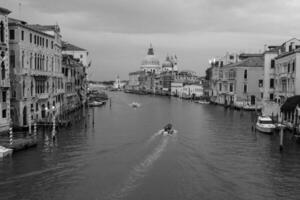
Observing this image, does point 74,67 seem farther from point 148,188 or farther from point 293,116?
point 148,188

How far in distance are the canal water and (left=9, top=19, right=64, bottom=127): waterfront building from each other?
12.2 feet

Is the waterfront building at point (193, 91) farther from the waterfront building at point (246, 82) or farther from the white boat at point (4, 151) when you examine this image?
the white boat at point (4, 151)

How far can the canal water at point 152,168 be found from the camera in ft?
54.9

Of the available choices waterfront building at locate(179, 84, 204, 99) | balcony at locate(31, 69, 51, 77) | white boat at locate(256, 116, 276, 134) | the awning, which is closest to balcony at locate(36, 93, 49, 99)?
balcony at locate(31, 69, 51, 77)

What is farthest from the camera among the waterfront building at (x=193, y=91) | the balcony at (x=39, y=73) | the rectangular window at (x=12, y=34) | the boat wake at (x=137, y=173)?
the waterfront building at (x=193, y=91)

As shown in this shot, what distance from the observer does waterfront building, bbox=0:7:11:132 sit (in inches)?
1102

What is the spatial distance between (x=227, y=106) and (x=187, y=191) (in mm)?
51592

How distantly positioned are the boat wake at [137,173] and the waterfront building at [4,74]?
1065 cm

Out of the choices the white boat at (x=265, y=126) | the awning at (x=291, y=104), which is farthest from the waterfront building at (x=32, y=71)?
the awning at (x=291, y=104)

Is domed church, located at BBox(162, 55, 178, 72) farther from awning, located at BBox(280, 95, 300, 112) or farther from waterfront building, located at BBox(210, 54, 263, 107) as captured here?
awning, located at BBox(280, 95, 300, 112)

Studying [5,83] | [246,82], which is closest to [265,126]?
[5,83]

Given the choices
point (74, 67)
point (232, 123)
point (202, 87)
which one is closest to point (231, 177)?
point (232, 123)

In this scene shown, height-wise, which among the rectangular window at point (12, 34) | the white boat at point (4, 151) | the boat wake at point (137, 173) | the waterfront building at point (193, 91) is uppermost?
the rectangular window at point (12, 34)

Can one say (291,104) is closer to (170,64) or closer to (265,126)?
(265,126)
